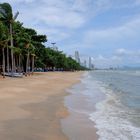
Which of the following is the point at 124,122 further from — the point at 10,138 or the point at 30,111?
the point at 10,138

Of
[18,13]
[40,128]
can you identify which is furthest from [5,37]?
[40,128]

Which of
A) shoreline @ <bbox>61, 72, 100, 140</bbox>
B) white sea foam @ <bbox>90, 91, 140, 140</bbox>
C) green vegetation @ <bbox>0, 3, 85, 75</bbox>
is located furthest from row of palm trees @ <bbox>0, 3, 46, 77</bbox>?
white sea foam @ <bbox>90, 91, 140, 140</bbox>

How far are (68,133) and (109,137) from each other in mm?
1248

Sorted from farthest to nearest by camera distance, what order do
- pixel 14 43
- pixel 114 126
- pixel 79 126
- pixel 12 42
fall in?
pixel 14 43 → pixel 12 42 → pixel 114 126 → pixel 79 126

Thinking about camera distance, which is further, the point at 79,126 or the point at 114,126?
the point at 114,126

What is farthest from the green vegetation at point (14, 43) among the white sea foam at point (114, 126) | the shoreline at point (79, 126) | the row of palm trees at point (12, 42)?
the white sea foam at point (114, 126)

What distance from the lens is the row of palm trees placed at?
169 ft

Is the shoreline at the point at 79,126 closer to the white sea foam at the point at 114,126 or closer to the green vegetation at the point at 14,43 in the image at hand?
the white sea foam at the point at 114,126

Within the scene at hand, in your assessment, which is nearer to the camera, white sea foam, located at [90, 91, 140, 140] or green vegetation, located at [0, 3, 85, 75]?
white sea foam, located at [90, 91, 140, 140]

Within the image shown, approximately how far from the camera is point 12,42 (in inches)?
2156

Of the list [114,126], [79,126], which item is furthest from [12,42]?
[114,126]

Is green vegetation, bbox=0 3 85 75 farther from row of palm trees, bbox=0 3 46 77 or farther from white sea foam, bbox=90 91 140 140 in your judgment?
white sea foam, bbox=90 91 140 140

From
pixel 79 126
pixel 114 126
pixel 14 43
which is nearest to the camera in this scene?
pixel 79 126

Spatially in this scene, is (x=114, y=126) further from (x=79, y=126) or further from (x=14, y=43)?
(x=14, y=43)
